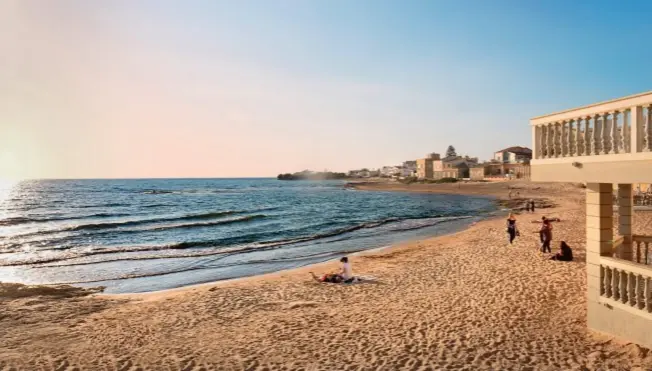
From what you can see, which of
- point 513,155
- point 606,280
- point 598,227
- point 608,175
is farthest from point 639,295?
point 513,155

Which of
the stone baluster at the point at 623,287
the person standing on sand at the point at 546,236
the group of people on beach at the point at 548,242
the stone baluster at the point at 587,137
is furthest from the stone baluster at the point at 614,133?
the person standing on sand at the point at 546,236

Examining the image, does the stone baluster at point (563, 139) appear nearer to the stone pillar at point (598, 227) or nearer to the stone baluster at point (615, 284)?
the stone pillar at point (598, 227)

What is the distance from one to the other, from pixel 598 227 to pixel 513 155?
390 ft

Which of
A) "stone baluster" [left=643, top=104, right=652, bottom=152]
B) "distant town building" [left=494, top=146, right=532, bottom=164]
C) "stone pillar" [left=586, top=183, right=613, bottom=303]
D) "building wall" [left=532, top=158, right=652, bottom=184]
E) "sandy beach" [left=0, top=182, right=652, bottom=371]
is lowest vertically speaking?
"sandy beach" [left=0, top=182, right=652, bottom=371]

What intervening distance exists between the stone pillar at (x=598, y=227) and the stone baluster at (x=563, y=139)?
0.75 meters

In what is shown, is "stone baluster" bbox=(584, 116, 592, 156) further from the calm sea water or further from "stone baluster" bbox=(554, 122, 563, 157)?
the calm sea water

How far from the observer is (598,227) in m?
7.65

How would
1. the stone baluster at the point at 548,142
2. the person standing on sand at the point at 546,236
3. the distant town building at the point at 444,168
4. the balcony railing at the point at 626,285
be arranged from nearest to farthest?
1. the balcony railing at the point at 626,285
2. the stone baluster at the point at 548,142
3. the person standing on sand at the point at 546,236
4. the distant town building at the point at 444,168

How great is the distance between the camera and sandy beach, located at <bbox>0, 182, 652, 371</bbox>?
24.7 ft

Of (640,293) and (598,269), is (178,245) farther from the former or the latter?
(640,293)

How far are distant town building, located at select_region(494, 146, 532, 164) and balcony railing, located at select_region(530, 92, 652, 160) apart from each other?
10981 cm

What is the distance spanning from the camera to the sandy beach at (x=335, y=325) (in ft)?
24.7

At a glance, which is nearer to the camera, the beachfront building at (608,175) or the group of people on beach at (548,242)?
the beachfront building at (608,175)


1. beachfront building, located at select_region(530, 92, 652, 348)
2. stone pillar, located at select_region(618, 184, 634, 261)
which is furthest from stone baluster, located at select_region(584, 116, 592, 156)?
stone pillar, located at select_region(618, 184, 634, 261)
